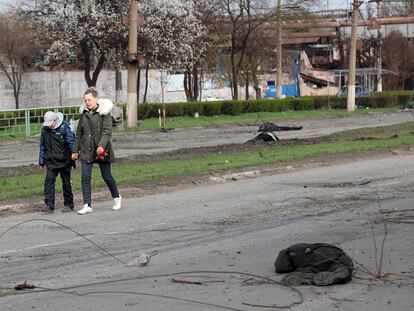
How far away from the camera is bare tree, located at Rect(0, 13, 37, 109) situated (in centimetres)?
4894

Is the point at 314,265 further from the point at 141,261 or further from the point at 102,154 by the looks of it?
the point at 102,154

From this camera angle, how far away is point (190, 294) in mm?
7219

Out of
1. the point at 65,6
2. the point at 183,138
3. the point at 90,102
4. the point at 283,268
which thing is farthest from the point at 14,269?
the point at 65,6

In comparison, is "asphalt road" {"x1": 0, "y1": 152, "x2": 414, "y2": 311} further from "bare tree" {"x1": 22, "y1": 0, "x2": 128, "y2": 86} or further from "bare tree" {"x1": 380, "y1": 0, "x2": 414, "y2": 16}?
"bare tree" {"x1": 380, "y1": 0, "x2": 414, "y2": 16}

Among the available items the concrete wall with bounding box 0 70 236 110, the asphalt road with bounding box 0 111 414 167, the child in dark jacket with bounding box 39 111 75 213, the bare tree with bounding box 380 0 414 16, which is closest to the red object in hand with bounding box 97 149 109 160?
the child in dark jacket with bounding box 39 111 75 213

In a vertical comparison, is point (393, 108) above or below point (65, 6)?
below

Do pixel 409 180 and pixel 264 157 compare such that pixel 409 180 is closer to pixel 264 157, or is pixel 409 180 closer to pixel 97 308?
pixel 264 157

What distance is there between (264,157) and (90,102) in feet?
28.1

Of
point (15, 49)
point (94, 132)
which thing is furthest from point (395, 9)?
point (94, 132)

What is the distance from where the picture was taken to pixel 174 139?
99.4ft

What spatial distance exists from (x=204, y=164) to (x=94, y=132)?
683cm

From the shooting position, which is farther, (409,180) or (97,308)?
(409,180)

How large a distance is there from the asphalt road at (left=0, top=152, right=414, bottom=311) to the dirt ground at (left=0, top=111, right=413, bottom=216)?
0.75 metres

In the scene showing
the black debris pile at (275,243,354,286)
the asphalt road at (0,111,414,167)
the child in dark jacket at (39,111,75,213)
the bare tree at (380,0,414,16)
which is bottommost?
the asphalt road at (0,111,414,167)
